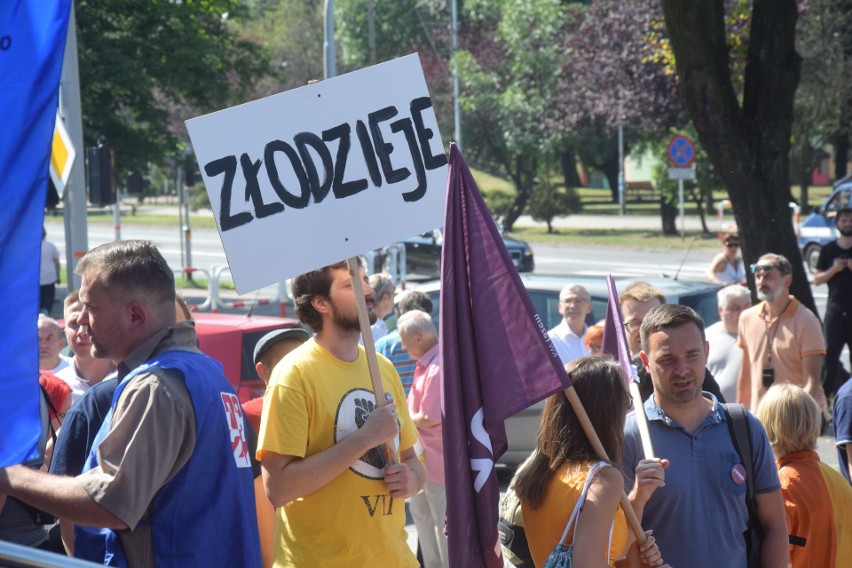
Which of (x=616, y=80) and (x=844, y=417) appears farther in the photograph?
(x=616, y=80)

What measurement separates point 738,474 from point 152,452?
A: 200cm

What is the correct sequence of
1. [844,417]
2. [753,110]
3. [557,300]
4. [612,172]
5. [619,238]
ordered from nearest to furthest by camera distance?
[844,417] → [557,300] → [753,110] → [619,238] → [612,172]

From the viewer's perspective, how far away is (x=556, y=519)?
345cm

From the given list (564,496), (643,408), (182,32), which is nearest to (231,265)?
(564,496)

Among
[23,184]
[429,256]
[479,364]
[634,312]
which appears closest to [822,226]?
[429,256]

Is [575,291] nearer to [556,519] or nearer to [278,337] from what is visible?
[278,337]

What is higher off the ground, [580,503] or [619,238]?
[580,503]

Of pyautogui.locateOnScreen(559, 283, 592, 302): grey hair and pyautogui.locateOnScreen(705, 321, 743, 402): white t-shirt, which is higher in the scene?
pyautogui.locateOnScreen(559, 283, 592, 302): grey hair

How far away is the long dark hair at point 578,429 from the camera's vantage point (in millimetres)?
3527

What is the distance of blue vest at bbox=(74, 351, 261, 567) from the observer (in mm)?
3049

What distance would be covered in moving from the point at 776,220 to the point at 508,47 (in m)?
32.9

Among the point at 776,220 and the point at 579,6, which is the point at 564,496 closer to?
the point at 776,220

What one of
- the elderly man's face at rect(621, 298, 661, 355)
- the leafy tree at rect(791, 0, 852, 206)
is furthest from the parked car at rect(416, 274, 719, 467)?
the leafy tree at rect(791, 0, 852, 206)

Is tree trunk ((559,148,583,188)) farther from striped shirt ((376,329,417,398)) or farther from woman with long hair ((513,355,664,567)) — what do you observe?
woman with long hair ((513,355,664,567))
